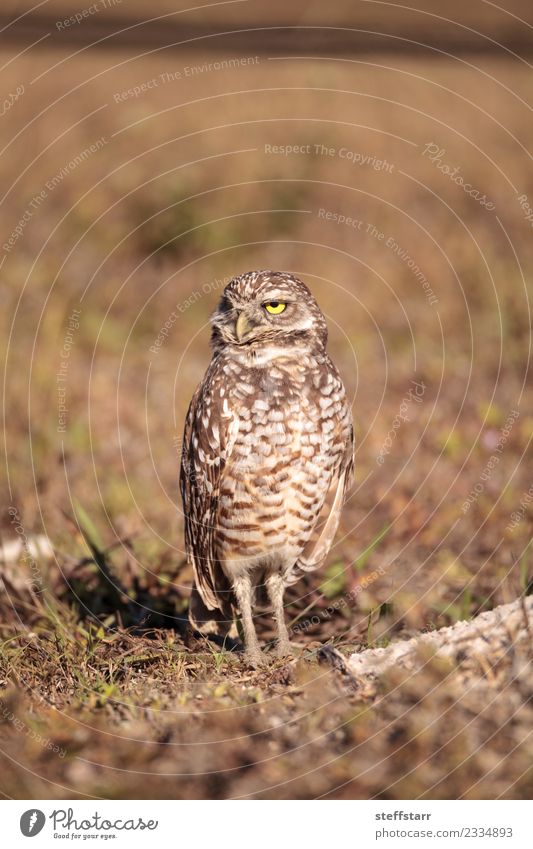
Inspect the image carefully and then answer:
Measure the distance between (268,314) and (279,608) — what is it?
147cm

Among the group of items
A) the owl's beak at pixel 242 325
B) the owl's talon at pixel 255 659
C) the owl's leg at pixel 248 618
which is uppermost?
the owl's beak at pixel 242 325

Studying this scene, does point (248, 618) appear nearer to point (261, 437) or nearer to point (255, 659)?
point (255, 659)

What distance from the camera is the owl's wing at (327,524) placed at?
4395 mm

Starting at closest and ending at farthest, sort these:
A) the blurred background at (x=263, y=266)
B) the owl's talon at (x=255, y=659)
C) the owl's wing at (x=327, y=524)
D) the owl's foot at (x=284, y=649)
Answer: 1. the owl's talon at (x=255, y=659)
2. the owl's foot at (x=284, y=649)
3. the owl's wing at (x=327, y=524)
4. the blurred background at (x=263, y=266)

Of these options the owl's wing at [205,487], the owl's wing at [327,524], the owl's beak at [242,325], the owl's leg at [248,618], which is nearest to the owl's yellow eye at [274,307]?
the owl's beak at [242,325]

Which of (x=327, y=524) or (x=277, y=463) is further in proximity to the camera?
(x=327, y=524)

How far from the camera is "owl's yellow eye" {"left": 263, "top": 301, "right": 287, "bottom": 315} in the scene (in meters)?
3.96

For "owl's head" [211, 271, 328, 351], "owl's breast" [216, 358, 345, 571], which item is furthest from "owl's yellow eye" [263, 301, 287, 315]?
"owl's breast" [216, 358, 345, 571]

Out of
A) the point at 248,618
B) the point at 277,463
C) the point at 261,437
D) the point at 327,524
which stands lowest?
the point at 248,618

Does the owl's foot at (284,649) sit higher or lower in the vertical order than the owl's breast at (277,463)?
lower

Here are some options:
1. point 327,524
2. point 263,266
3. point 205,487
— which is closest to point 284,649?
point 327,524

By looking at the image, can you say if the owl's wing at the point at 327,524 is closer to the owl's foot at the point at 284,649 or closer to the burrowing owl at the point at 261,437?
the burrowing owl at the point at 261,437

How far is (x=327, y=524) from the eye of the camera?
14.5 feet

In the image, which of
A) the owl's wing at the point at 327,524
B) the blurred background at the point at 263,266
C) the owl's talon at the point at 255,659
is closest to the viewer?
the owl's talon at the point at 255,659
